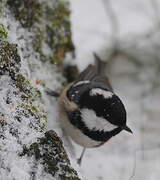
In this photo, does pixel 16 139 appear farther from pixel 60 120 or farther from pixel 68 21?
pixel 68 21

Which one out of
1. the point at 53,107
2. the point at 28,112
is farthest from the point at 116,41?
the point at 28,112

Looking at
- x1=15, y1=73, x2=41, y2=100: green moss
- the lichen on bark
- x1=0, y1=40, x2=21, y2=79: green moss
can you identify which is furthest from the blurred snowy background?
x1=0, y1=40, x2=21, y2=79: green moss

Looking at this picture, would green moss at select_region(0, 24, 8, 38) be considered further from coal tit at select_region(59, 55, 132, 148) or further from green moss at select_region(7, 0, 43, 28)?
coal tit at select_region(59, 55, 132, 148)

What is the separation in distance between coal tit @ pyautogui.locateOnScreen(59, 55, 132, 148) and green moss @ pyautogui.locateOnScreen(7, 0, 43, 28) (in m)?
0.44

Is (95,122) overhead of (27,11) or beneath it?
beneath

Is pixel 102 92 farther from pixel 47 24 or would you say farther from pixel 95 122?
pixel 47 24

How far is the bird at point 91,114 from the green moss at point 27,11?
0.44 m

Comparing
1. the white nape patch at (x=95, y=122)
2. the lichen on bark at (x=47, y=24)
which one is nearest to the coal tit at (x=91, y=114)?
the white nape patch at (x=95, y=122)

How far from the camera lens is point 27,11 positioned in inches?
101

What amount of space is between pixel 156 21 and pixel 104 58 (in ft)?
2.00

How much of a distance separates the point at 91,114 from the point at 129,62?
1652 mm

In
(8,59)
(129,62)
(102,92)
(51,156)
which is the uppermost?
(8,59)

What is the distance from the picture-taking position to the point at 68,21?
297 centimetres

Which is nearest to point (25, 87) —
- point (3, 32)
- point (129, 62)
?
point (3, 32)
